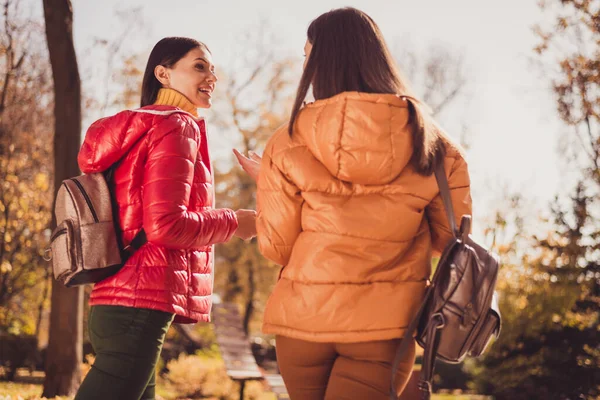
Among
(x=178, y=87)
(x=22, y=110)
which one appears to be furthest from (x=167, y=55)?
(x=22, y=110)


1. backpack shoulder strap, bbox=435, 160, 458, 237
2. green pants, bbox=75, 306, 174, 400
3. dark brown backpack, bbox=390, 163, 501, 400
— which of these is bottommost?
green pants, bbox=75, 306, 174, 400

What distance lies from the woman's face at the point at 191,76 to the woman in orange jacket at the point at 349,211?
0.63 metres

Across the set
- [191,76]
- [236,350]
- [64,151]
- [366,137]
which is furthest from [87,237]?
[236,350]

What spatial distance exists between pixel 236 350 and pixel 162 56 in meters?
8.84

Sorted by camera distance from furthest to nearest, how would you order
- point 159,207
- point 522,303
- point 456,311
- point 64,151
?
point 522,303 < point 64,151 < point 159,207 < point 456,311

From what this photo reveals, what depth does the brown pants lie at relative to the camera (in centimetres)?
242

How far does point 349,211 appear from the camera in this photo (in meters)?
2.47

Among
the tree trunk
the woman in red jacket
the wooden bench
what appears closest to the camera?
the woman in red jacket

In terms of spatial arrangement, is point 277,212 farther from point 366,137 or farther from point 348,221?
point 366,137

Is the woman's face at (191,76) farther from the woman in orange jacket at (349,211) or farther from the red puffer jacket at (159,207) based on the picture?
the woman in orange jacket at (349,211)

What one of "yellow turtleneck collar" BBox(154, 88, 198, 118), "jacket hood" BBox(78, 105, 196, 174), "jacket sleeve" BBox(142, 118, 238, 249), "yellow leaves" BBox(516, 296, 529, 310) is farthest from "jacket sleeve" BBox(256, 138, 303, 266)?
"yellow leaves" BBox(516, 296, 529, 310)

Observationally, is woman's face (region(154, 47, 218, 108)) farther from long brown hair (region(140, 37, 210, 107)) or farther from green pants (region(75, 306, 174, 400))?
green pants (region(75, 306, 174, 400))

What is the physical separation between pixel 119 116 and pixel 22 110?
12257mm

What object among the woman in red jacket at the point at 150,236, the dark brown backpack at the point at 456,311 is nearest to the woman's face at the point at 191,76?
the woman in red jacket at the point at 150,236
